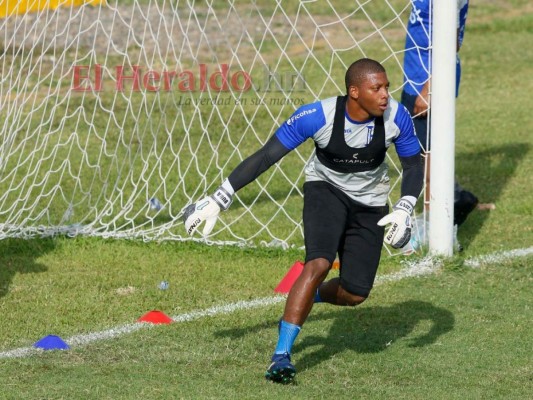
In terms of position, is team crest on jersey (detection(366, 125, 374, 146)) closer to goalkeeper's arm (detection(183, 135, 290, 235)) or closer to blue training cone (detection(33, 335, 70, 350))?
goalkeeper's arm (detection(183, 135, 290, 235))

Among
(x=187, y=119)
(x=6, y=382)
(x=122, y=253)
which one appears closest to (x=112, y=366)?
(x=6, y=382)

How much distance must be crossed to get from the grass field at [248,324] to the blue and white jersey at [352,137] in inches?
35.6

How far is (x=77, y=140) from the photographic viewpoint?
10.9 metres

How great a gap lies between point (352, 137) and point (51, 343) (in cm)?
201

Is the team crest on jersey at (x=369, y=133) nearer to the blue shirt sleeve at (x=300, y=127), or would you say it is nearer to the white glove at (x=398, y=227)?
the blue shirt sleeve at (x=300, y=127)

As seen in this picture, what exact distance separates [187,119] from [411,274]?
5473mm

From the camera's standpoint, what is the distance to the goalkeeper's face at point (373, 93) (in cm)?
580

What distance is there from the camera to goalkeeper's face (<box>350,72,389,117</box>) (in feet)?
19.0

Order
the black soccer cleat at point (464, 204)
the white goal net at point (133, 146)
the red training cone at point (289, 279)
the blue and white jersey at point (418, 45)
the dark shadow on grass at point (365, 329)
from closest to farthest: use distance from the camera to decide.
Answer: the dark shadow on grass at point (365, 329) < the red training cone at point (289, 279) < the blue and white jersey at point (418, 45) < the black soccer cleat at point (464, 204) < the white goal net at point (133, 146)

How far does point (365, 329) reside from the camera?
6660mm

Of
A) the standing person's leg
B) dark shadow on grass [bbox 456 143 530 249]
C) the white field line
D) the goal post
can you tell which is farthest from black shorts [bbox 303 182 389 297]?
dark shadow on grass [bbox 456 143 530 249]

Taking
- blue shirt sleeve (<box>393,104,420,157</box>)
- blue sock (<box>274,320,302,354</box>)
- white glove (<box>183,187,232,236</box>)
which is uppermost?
blue shirt sleeve (<box>393,104,420,157</box>)

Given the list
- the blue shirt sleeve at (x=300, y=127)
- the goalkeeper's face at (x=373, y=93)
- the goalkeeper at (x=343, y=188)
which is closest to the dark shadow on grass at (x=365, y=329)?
the goalkeeper at (x=343, y=188)

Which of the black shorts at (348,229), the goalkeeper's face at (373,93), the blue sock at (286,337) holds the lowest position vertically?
the blue sock at (286,337)
